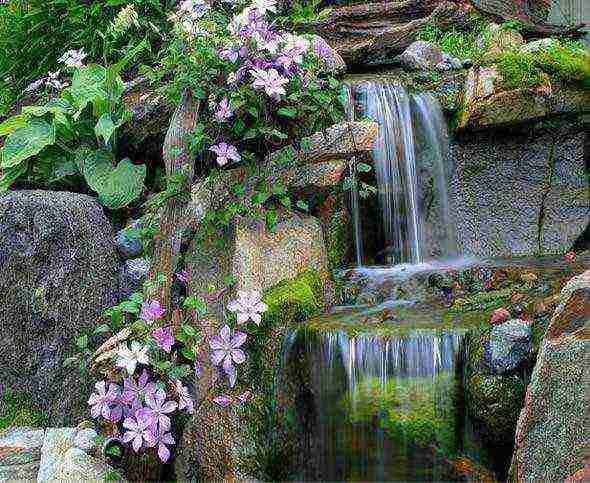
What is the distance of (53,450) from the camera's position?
3.69m

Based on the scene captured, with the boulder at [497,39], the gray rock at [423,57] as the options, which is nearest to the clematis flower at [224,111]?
the gray rock at [423,57]

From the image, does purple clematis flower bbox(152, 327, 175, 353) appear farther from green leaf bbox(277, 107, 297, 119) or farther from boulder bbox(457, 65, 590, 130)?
boulder bbox(457, 65, 590, 130)

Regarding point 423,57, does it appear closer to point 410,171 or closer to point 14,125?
point 410,171

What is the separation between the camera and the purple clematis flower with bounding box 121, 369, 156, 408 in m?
3.46

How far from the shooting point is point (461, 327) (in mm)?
3400

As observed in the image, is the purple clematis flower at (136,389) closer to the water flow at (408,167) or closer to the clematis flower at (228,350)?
the clematis flower at (228,350)

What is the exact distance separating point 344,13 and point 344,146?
2.77m

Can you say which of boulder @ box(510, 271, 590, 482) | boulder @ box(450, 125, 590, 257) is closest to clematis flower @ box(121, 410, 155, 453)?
boulder @ box(510, 271, 590, 482)

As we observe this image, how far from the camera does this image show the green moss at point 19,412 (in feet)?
14.4

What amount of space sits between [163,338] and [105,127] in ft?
6.14

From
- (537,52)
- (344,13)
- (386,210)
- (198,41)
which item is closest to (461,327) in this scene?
(386,210)

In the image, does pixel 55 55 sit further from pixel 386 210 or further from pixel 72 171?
pixel 386 210

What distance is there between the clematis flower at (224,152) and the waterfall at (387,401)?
0.98 meters

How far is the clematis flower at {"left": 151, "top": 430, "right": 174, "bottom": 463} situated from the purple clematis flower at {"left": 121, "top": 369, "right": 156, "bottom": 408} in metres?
0.16
